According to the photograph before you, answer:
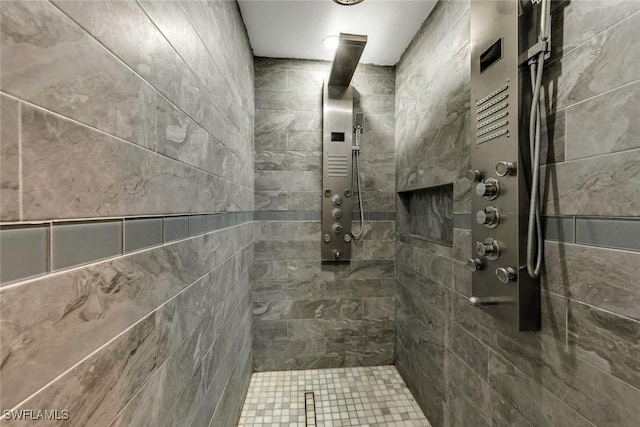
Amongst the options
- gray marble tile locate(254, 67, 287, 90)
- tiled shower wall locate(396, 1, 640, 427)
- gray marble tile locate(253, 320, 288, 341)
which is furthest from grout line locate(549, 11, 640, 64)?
gray marble tile locate(253, 320, 288, 341)

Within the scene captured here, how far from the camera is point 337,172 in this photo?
2117 mm

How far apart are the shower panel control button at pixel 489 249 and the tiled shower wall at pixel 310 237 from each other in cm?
117

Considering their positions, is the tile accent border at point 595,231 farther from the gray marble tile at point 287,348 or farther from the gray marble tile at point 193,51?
the gray marble tile at point 287,348

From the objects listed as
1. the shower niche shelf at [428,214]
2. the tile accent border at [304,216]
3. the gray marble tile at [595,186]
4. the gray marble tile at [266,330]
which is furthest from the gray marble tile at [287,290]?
the gray marble tile at [595,186]

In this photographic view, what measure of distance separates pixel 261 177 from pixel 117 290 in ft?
5.37

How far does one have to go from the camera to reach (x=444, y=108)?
1465 millimetres

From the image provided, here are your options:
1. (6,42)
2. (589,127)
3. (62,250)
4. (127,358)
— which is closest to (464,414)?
(589,127)

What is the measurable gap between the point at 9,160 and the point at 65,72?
6.9 inches

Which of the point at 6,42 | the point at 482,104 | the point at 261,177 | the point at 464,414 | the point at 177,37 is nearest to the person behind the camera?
the point at 6,42

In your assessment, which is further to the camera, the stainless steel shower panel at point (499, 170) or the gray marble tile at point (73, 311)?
the stainless steel shower panel at point (499, 170)

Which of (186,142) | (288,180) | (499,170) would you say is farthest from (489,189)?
(288,180)

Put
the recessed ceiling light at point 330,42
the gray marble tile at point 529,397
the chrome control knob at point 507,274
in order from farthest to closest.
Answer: the recessed ceiling light at point 330,42
the chrome control knob at point 507,274
the gray marble tile at point 529,397

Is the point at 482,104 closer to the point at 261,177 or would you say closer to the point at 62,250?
the point at 62,250

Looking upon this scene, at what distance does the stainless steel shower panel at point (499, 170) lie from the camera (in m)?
0.88
